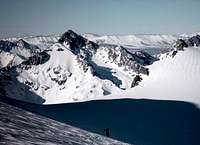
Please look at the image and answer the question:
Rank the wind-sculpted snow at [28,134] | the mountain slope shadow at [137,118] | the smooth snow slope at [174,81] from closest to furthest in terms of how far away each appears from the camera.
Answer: the wind-sculpted snow at [28,134], the mountain slope shadow at [137,118], the smooth snow slope at [174,81]

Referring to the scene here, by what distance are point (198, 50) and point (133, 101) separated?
1538 inches

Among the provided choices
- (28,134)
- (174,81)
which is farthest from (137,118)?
(28,134)

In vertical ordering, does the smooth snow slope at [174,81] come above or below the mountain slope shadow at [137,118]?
above

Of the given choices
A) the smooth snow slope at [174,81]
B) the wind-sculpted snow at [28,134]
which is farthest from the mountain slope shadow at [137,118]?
the wind-sculpted snow at [28,134]

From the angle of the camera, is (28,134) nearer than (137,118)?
Yes

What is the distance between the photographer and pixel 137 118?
142ft

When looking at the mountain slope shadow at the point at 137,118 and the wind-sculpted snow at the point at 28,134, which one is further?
the mountain slope shadow at the point at 137,118

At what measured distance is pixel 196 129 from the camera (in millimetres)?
40906

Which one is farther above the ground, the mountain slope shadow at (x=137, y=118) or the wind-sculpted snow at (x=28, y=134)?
the wind-sculpted snow at (x=28, y=134)

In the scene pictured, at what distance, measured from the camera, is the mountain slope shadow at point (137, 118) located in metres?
36.0

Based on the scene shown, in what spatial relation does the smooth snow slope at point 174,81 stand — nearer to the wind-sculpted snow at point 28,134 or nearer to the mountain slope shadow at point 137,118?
the mountain slope shadow at point 137,118

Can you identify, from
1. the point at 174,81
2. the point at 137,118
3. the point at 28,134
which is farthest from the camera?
the point at 174,81

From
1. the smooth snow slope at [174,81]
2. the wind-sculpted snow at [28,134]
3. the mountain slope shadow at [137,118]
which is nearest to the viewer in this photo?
the wind-sculpted snow at [28,134]

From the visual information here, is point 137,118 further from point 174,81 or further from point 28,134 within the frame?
point 28,134
